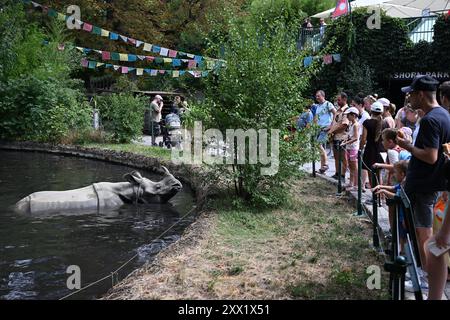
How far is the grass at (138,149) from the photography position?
17.1 metres

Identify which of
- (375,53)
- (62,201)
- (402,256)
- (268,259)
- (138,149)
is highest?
(375,53)

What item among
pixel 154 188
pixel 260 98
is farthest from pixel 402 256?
pixel 154 188

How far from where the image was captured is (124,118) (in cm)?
2058

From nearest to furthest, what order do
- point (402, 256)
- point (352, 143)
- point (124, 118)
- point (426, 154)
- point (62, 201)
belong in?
point (402, 256)
point (426, 154)
point (352, 143)
point (62, 201)
point (124, 118)

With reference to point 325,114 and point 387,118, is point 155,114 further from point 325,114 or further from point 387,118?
point 387,118

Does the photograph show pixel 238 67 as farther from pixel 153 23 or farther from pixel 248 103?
pixel 153 23

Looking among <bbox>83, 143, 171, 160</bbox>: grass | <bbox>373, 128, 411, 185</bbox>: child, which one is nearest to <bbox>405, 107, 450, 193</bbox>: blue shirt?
<bbox>373, 128, 411, 185</bbox>: child

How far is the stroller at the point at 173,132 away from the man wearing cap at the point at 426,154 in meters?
13.7

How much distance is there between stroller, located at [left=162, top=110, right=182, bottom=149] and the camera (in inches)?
735

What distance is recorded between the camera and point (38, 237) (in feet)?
28.7

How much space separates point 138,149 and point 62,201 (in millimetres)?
8001

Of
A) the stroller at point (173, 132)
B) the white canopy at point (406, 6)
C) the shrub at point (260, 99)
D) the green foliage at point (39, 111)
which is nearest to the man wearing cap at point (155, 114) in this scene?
the stroller at point (173, 132)

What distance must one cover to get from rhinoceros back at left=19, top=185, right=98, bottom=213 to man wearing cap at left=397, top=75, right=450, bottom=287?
23.6 feet

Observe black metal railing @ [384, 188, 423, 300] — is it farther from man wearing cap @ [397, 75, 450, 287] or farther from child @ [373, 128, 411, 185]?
child @ [373, 128, 411, 185]
